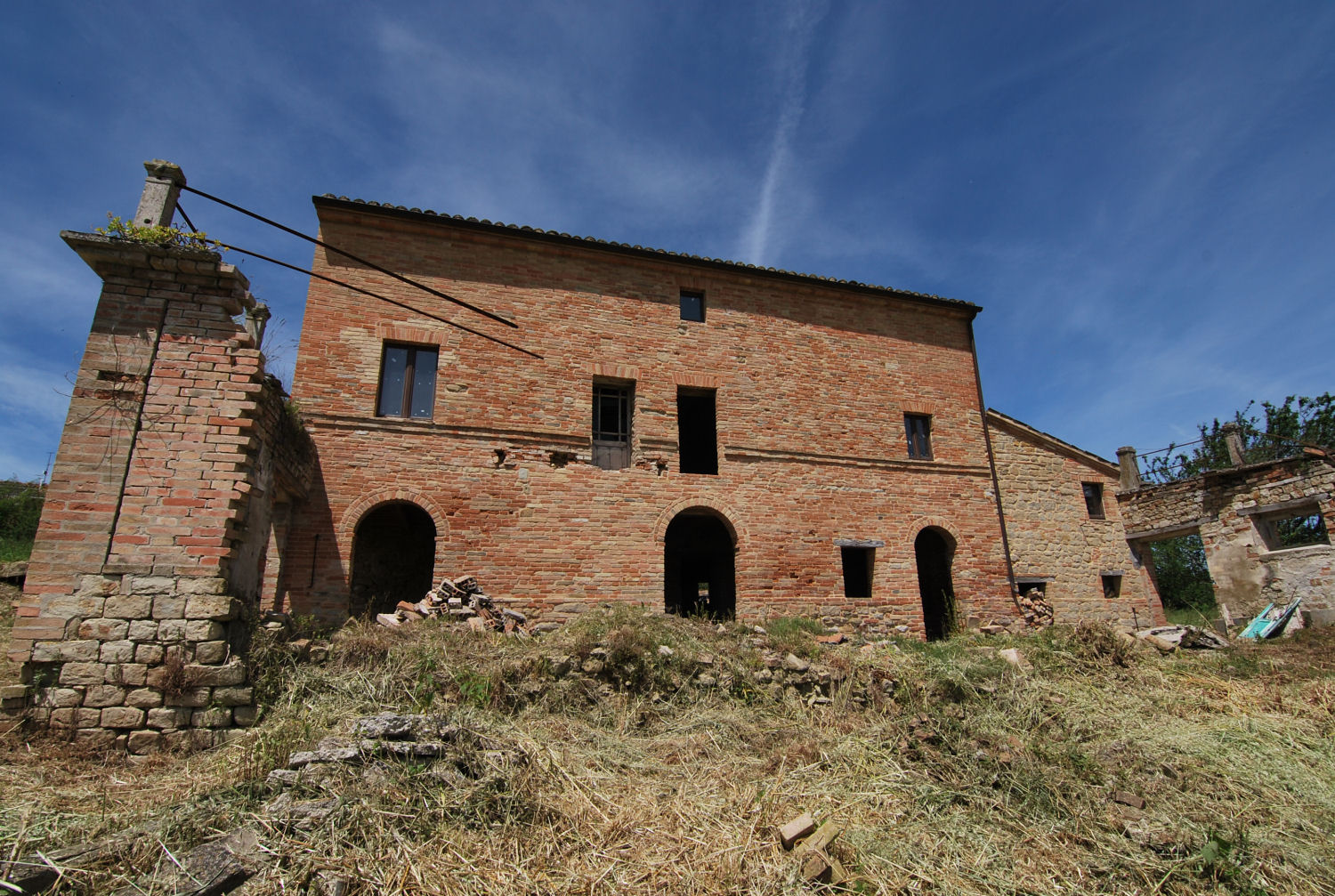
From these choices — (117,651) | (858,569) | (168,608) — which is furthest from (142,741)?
(858,569)

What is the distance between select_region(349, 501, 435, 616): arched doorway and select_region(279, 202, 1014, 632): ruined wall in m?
1.98

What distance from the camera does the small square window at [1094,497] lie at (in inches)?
→ 600

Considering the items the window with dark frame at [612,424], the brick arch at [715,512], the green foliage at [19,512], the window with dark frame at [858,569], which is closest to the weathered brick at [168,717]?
the window with dark frame at [612,424]

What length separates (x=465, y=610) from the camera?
915 cm

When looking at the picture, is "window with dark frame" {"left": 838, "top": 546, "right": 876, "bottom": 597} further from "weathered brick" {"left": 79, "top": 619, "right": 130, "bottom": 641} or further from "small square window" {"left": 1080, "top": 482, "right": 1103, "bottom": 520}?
"weathered brick" {"left": 79, "top": 619, "right": 130, "bottom": 641}

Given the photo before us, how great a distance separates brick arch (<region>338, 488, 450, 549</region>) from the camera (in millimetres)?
9555

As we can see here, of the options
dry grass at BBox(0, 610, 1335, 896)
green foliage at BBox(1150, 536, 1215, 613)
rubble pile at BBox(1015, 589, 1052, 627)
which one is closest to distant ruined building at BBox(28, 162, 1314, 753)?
rubble pile at BBox(1015, 589, 1052, 627)

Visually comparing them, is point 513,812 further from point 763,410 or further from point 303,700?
point 763,410

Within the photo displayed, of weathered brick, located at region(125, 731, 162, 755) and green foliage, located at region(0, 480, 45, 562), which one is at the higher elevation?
green foliage, located at region(0, 480, 45, 562)

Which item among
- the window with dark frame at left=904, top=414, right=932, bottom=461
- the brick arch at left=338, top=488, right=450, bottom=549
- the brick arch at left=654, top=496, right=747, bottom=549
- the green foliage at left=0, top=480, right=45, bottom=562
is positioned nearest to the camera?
the brick arch at left=338, top=488, right=450, bottom=549

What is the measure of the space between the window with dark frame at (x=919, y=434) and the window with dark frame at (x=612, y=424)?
20.9 feet

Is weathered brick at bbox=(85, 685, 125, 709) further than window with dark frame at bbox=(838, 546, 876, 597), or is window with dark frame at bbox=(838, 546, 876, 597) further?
window with dark frame at bbox=(838, 546, 876, 597)

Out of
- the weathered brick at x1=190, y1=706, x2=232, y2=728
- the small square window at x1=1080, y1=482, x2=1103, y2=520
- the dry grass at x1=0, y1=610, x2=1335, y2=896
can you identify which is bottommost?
the dry grass at x1=0, y1=610, x2=1335, y2=896

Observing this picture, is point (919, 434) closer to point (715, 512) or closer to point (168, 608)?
point (715, 512)
